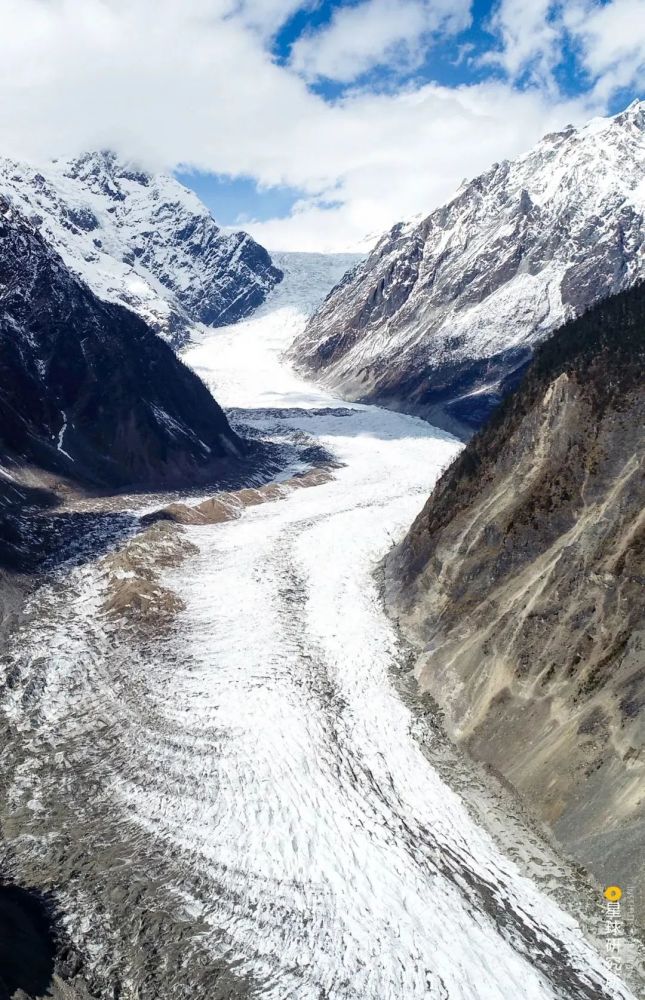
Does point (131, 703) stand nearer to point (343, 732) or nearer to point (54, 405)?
point (343, 732)

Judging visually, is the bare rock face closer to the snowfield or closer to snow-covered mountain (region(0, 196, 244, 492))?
the snowfield

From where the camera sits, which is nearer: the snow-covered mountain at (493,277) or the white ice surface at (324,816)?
the white ice surface at (324,816)

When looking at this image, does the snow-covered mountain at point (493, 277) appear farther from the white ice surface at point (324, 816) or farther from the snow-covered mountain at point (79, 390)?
the white ice surface at point (324, 816)

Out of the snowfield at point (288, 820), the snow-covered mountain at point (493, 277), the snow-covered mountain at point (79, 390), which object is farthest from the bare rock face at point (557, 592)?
the snow-covered mountain at point (493, 277)

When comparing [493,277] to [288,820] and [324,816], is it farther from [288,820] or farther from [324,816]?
[288,820]

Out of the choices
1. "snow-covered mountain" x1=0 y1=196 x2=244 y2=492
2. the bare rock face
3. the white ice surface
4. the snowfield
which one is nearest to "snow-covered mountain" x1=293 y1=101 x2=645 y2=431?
"snow-covered mountain" x1=0 y1=196 x2=244 y2=492

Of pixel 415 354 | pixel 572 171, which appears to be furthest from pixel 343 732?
pixel 572 171
